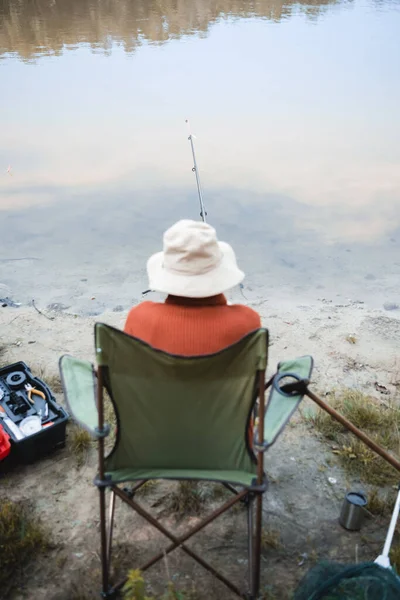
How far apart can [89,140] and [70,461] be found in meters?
6.04

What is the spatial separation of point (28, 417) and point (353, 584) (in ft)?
4.21

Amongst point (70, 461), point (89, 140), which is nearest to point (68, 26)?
point (89, 140)

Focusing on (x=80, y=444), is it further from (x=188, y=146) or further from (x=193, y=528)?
(x=188, y=146)

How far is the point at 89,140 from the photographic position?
742cm

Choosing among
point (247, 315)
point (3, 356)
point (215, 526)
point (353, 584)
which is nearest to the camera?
point (353, 584)

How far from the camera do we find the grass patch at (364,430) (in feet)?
6.73

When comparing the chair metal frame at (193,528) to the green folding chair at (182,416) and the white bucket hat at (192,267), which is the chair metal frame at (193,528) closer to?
the green folding chair at (182,416)

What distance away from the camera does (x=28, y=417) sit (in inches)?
84.0

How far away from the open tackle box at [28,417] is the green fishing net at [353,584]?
3.41ft

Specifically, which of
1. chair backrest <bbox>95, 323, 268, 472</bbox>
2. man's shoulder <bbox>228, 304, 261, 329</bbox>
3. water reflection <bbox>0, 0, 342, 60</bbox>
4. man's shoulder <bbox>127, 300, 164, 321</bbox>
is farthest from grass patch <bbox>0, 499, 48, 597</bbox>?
water reflection <bbox>0, 0, 342, 60</bbox>

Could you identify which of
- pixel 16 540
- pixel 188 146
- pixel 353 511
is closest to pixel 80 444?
pixel 16 540

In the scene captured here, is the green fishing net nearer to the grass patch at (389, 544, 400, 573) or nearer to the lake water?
the grass patch at (389, 544, 400, 573)

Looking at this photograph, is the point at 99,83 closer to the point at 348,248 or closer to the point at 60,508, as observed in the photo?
the point at 348,248

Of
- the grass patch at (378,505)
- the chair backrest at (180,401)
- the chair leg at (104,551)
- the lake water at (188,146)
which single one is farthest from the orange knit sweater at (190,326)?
the lake water at (188,146)
